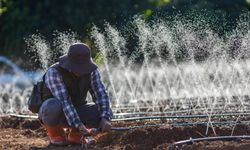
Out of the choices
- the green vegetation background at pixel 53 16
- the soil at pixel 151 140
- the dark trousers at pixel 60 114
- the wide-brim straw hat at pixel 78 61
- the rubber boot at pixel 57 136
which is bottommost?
the soil at pixel 151 140

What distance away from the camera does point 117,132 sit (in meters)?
7.36

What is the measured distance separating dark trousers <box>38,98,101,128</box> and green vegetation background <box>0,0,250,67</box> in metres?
15.4

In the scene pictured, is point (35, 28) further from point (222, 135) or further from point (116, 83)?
point (222, 135)

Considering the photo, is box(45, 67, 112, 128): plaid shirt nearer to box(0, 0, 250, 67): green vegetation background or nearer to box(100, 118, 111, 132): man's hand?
box(100, 118, 111, 132): man's hand

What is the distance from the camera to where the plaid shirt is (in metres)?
6.59

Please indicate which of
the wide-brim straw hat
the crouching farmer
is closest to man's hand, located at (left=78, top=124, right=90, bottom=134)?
the crouching farmer

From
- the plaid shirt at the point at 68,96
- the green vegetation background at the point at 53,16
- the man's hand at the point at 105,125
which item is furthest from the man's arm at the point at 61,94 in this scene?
the green vegetation background at the point at 53,16

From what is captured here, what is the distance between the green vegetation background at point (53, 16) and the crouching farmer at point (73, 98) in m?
15.4

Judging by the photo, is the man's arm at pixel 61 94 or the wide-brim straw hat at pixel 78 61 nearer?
the man's arm at pixel 61 94

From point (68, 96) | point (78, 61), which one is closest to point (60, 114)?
point (68, 96)

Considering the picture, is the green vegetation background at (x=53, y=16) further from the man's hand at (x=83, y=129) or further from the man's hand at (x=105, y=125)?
the man's hand at (x=83, y=129)

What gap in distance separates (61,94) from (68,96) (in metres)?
0.09

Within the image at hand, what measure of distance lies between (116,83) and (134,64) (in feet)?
12.8

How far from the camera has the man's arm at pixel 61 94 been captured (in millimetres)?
6575
